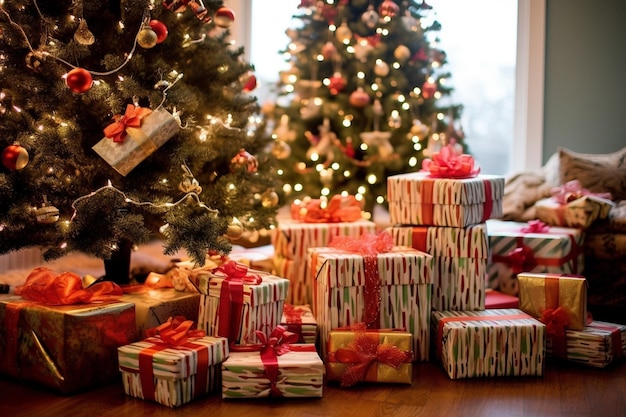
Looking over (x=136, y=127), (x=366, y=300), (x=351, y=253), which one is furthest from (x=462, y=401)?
(x=136, y=127)

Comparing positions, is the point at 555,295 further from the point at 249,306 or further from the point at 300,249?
the point at 249,306

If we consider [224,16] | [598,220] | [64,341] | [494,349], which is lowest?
[494,349]

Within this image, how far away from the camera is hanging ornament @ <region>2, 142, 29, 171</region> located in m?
2.54

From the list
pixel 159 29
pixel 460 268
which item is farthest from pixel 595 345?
pixel 159 29

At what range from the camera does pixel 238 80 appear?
3.31m

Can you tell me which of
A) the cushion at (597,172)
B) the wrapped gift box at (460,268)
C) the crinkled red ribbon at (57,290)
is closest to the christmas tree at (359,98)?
the cushion at (597,172)

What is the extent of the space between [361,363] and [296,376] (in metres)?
0.27

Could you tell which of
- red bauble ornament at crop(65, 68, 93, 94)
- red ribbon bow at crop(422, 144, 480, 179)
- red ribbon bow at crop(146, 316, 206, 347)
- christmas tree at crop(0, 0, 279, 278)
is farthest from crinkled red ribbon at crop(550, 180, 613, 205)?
red bauble ornament at crop(65, 68, 93, 94)

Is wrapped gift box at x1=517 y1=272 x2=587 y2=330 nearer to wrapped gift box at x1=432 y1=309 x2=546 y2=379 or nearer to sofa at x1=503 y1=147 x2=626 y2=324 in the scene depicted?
wrapped gift box at x1=432 y1=309 x2=546 y2=379

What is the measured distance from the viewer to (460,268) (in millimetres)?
3072

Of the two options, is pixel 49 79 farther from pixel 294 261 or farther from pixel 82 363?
pixel 294 261

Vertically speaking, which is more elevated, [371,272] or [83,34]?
[83,34]

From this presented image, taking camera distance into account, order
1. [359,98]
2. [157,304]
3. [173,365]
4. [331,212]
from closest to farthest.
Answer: [173,365], [157,304], [331,212], [359,98]

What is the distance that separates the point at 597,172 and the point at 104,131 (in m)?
2.46
